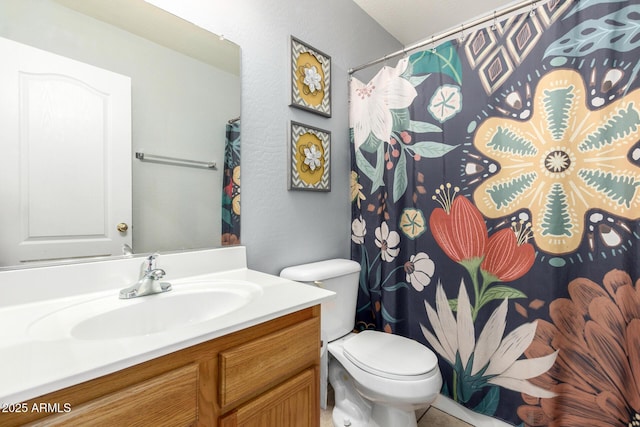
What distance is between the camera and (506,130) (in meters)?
1.26

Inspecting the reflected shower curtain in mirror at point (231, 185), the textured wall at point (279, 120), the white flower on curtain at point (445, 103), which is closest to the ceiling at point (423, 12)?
the textured wall at point (279, 120)

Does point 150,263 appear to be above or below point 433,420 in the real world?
above

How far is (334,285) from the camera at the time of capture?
146 cm

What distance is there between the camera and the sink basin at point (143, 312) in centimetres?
70

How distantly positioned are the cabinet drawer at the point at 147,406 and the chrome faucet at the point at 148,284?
1.28ft

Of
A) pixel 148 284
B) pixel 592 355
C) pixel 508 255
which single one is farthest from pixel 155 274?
pixel 592 355

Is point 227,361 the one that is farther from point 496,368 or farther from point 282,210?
point 496,368

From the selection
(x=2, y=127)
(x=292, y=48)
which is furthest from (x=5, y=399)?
(x=292, y=48)

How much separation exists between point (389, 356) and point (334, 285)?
1.33 ft

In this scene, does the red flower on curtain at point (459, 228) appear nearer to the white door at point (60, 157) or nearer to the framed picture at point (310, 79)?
the framed picture at point (310, 79)

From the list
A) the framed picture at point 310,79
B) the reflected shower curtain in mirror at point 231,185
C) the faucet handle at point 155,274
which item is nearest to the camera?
the faucet handle at point 155,274

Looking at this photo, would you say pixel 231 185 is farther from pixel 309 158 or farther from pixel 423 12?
pixel 423 12

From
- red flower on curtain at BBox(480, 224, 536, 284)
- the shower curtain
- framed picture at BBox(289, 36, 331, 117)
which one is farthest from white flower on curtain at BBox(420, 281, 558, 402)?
framed picture at BBox(289, 36, 331, 117)

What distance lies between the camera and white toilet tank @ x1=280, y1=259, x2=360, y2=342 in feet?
4.50
